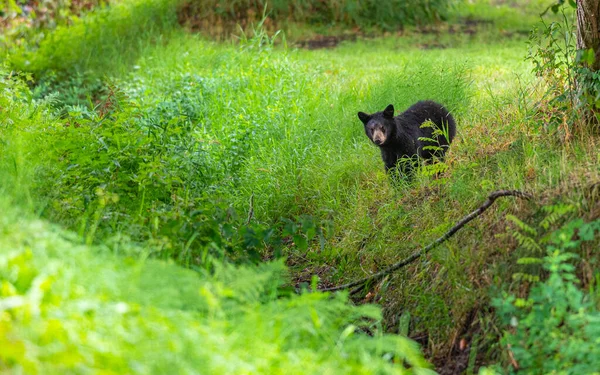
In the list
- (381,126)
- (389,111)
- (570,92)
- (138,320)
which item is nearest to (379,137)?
(381,126)

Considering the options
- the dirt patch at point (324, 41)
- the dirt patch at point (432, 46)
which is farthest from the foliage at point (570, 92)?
the dirt patch at point (324, 41)

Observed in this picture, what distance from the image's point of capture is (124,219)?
6020mm

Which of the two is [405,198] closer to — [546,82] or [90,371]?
[546,82]

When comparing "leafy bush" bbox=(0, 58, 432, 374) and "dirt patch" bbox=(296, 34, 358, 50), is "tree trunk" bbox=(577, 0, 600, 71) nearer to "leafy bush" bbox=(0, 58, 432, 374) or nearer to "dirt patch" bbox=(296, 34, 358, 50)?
"leafy bush" bbox=(0, 58, 432, 374)

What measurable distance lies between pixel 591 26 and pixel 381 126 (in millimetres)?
2239

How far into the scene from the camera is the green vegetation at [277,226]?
3.75 metres

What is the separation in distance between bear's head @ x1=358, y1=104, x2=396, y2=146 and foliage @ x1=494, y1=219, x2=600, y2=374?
3.07 m

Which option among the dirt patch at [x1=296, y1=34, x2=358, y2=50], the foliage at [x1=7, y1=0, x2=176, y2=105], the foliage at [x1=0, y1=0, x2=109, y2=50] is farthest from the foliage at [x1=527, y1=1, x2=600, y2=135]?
the foliage at [x1=0, y1=0, x2=109, y2=50]

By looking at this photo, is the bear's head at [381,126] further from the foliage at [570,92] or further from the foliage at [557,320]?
the foliage at [557,320]

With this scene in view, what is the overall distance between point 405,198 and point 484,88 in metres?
3.32

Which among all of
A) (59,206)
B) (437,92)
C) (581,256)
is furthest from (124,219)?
(437,92)

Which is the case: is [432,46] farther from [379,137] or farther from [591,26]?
[591,26]

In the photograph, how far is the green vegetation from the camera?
375 cm

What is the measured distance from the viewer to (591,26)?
21.4 ft
